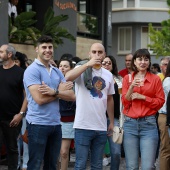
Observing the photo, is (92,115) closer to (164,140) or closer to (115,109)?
(115,109)

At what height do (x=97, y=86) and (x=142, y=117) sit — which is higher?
(x=97, y=86)

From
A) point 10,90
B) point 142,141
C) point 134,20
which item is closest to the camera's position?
point 142,141

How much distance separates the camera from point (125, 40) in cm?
4716

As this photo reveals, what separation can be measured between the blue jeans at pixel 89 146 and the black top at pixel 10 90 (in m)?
1.99

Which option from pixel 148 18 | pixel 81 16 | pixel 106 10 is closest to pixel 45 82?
pixel 81 16

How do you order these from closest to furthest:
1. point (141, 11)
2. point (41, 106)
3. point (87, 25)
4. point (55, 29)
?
point (41, 106) < point (55, 29) < point (87, 25) < point (141, 11)

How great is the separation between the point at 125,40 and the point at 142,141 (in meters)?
39.1

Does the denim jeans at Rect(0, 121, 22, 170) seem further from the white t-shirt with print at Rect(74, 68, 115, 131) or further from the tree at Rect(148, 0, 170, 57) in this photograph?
the tree at Rect(148, 0, 170, 57)

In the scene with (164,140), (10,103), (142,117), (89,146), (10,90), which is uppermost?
(10,90)

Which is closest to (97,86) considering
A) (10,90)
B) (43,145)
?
(43,145)

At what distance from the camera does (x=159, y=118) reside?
10289mm

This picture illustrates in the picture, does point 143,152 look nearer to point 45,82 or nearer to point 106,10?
point 45,82

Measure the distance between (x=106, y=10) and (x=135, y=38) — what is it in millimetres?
21226

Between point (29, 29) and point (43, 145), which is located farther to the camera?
point (29, 29)
